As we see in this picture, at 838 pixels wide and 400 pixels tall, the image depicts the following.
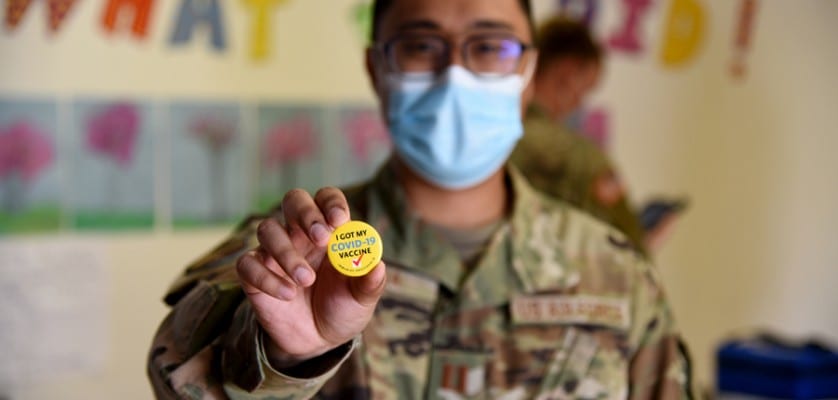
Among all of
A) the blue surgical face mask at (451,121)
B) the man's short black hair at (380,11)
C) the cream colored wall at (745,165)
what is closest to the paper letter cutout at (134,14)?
the man's short black hair at (380,11)

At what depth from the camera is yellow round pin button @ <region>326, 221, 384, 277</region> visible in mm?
825

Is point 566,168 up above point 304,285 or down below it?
below

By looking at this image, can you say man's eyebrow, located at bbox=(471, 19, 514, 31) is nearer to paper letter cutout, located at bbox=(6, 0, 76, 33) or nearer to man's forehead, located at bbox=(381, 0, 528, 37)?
man's forehead, located at bbox=(381, 0, 528, 37)

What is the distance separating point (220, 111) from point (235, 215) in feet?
0.88

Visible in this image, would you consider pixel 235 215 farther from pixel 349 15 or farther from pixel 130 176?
pixel 349 15

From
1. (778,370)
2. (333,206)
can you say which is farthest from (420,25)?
(778,370)

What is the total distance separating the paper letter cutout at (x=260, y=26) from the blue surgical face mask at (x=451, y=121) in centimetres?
124

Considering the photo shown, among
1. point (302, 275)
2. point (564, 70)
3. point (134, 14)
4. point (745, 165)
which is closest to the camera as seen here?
point (302, 275)

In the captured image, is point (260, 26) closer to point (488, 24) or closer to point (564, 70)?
point (564, 70)

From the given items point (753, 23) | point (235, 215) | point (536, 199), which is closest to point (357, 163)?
point (235, 215)

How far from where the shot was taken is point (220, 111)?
8.08 feet

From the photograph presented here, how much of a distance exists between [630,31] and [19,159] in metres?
1.94

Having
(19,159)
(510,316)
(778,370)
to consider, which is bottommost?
(778,370)

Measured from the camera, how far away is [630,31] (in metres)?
3.25
